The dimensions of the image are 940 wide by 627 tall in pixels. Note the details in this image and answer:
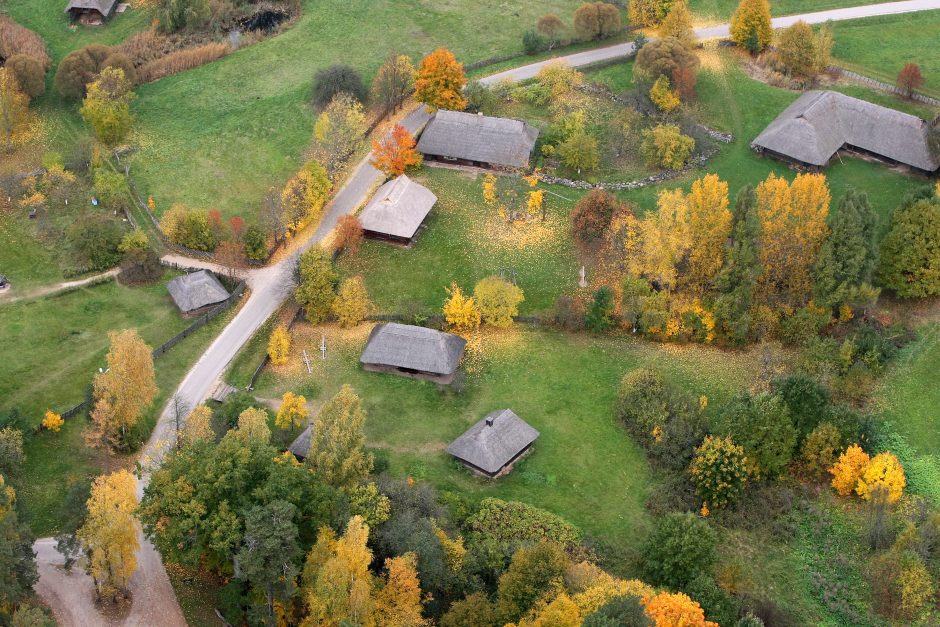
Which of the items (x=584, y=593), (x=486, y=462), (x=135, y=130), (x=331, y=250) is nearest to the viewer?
(x=584, y=593)

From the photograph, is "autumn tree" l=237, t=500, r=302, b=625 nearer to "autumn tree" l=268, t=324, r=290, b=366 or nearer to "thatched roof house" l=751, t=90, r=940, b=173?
"autumn tree" l=268, t=324, r=290, b=366

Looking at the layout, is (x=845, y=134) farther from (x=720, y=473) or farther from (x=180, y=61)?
(x=180, y=61)

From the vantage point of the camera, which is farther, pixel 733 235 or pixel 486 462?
pixel 733 235

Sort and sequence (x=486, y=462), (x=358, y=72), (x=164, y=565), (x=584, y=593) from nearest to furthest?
(x=584, y=593), (x=164, y=565), (x=486, y=462), (x=358, y=72)

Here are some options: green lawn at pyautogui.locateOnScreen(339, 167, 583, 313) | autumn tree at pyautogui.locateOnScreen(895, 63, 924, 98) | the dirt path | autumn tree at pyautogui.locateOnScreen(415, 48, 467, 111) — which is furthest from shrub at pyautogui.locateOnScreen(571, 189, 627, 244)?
the dirt path

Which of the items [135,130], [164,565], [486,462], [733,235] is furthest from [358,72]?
[164,565]

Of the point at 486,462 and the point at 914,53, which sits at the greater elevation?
the point at 914,53

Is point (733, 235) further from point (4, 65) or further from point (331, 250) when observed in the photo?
point (4, 65)
